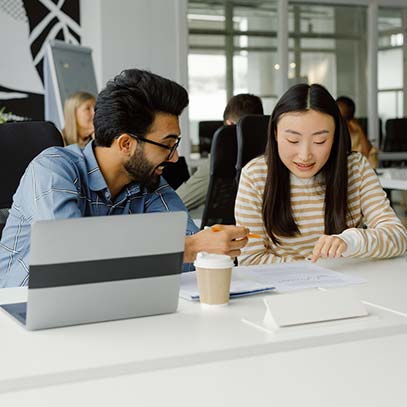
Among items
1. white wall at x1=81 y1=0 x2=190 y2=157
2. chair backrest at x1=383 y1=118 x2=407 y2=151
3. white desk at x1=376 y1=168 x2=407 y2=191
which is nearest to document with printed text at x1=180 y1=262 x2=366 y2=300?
white desk at x1=376 y1=168 x2=407 y2=191

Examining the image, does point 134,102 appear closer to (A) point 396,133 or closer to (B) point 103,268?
(B) point 103,268

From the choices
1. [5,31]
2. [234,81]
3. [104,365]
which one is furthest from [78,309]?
[234,81]

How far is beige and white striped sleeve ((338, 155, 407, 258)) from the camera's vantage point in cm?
228

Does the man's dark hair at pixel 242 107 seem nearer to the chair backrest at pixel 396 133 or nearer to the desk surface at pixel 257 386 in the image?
the desk surface at pixel 257 386

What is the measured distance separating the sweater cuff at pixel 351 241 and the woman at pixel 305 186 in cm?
28

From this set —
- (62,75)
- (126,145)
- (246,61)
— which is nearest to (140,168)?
(126,145)

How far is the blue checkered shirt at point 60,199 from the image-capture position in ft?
6.91

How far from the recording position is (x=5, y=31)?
7816mm

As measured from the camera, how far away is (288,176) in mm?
2664

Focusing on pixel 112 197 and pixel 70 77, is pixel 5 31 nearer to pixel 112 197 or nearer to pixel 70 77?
pixel 70 77

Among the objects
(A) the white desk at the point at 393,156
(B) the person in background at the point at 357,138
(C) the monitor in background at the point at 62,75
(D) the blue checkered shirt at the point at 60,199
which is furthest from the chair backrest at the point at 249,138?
(A) the white desk at the point at 393,156

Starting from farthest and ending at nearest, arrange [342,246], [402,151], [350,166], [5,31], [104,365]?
[402,151] < [5,31] < [350,166] < [342,246] < [104,365]

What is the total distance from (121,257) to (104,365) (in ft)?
0.97

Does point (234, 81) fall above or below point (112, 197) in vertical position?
above
